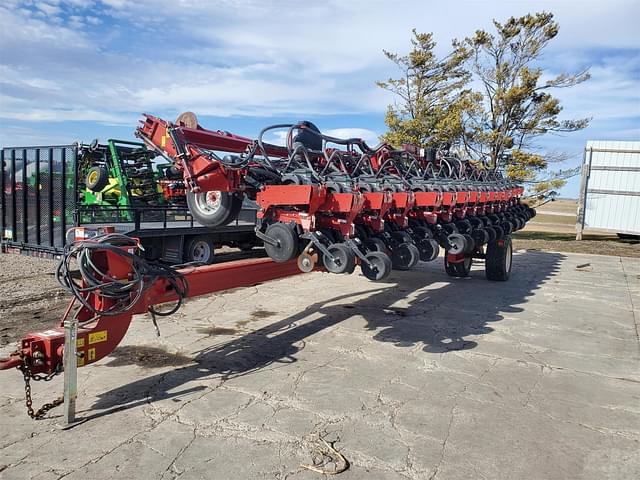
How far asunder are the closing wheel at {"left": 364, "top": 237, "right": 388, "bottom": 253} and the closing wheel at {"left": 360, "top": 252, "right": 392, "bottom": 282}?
1.22 ft

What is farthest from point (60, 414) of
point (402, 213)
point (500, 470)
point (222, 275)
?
point (402, 213)

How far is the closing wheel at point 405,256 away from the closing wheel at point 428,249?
685 millimetres

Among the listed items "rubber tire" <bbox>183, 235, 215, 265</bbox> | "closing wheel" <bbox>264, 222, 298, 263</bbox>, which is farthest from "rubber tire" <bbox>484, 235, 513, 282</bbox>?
"closing wheel" <bbox>264, 222, 298, 263</bbox>

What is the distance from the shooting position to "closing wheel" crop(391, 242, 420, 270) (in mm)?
5453

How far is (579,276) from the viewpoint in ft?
36.3

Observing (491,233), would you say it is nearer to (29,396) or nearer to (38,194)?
(29,396)

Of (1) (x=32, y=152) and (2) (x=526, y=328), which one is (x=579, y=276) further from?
(1) (x=32, y=152)

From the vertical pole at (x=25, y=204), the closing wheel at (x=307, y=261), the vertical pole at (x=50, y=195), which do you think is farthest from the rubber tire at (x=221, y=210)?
the vertical pole at (x=25, y=204)

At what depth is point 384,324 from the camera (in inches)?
258

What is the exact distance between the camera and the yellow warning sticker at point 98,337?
3779 millimetres

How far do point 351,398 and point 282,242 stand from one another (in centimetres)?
145

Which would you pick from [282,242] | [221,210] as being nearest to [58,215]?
[221,210]

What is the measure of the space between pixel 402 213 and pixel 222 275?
7.42 ft

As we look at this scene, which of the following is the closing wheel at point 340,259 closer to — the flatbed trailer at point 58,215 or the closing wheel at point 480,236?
the closing wheel at point 480,236
